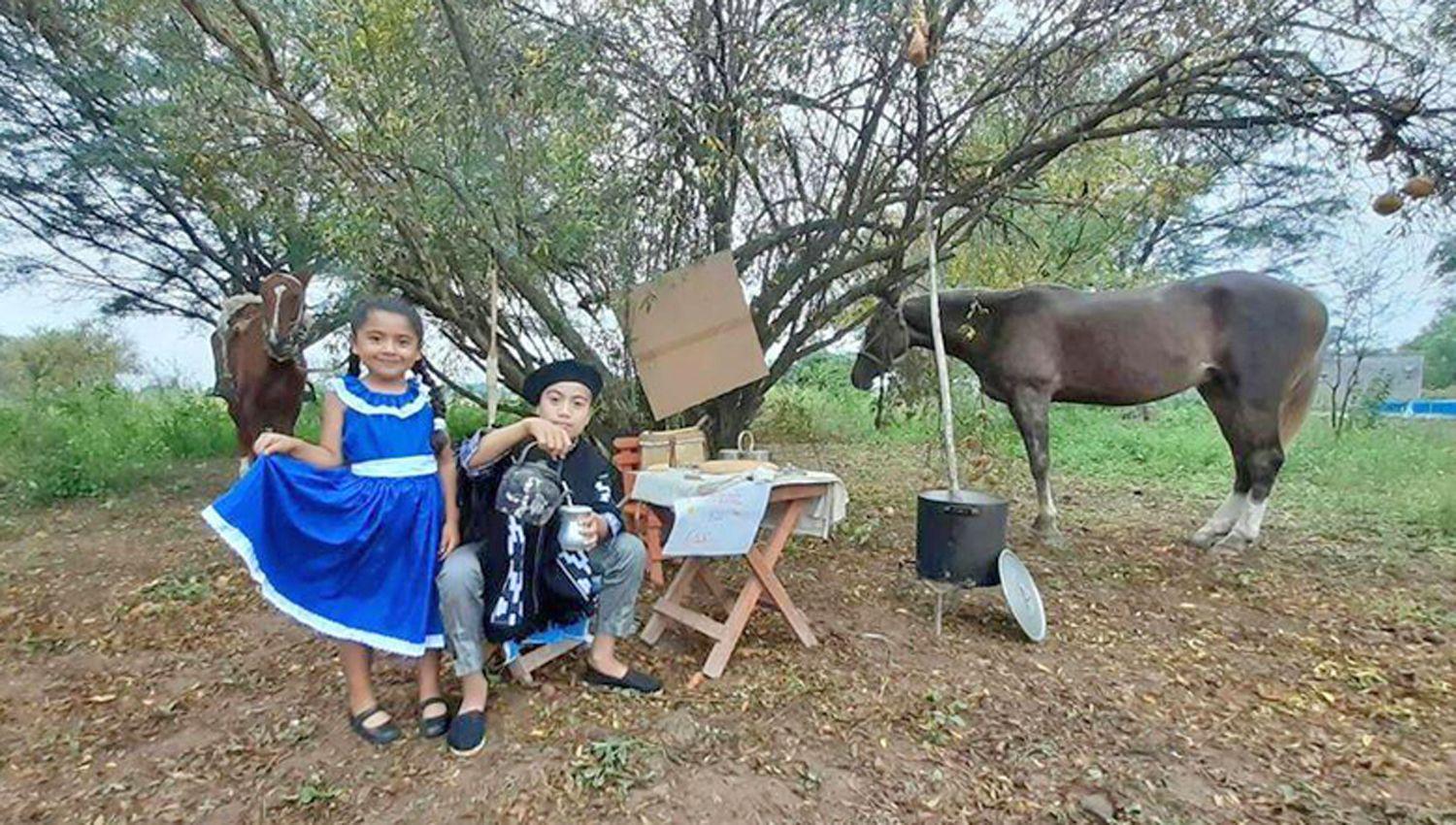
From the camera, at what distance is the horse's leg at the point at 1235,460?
4.31m

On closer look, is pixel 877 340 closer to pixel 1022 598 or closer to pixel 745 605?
pixel 1022 598

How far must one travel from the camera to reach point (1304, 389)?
4480 mm

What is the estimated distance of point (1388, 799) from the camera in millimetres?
2059

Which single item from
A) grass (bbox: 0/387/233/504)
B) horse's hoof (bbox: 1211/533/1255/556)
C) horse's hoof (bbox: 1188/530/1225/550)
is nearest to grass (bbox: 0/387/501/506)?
grass (bbox: 0/387/233/504)

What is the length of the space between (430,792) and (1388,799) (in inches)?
98.2

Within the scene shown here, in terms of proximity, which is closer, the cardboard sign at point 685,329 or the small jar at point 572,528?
the small jar at point 572,528

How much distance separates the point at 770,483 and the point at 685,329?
49.7 inches

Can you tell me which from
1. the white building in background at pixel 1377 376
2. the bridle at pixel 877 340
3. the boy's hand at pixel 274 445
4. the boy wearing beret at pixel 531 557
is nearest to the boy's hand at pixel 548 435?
the boy wearing beret at pixel 531 557

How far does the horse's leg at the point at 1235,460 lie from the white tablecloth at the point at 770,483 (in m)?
2.79

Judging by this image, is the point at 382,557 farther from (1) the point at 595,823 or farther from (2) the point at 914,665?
(2) the point at 914,665

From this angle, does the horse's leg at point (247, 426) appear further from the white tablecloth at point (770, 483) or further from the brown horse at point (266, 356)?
the white tablecloth at point (770, 483)

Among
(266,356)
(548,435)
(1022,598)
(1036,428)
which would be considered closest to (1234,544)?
(1036,428)

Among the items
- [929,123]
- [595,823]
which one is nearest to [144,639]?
[595,823]

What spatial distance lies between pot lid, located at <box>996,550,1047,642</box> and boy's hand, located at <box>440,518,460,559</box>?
1.97 metres
